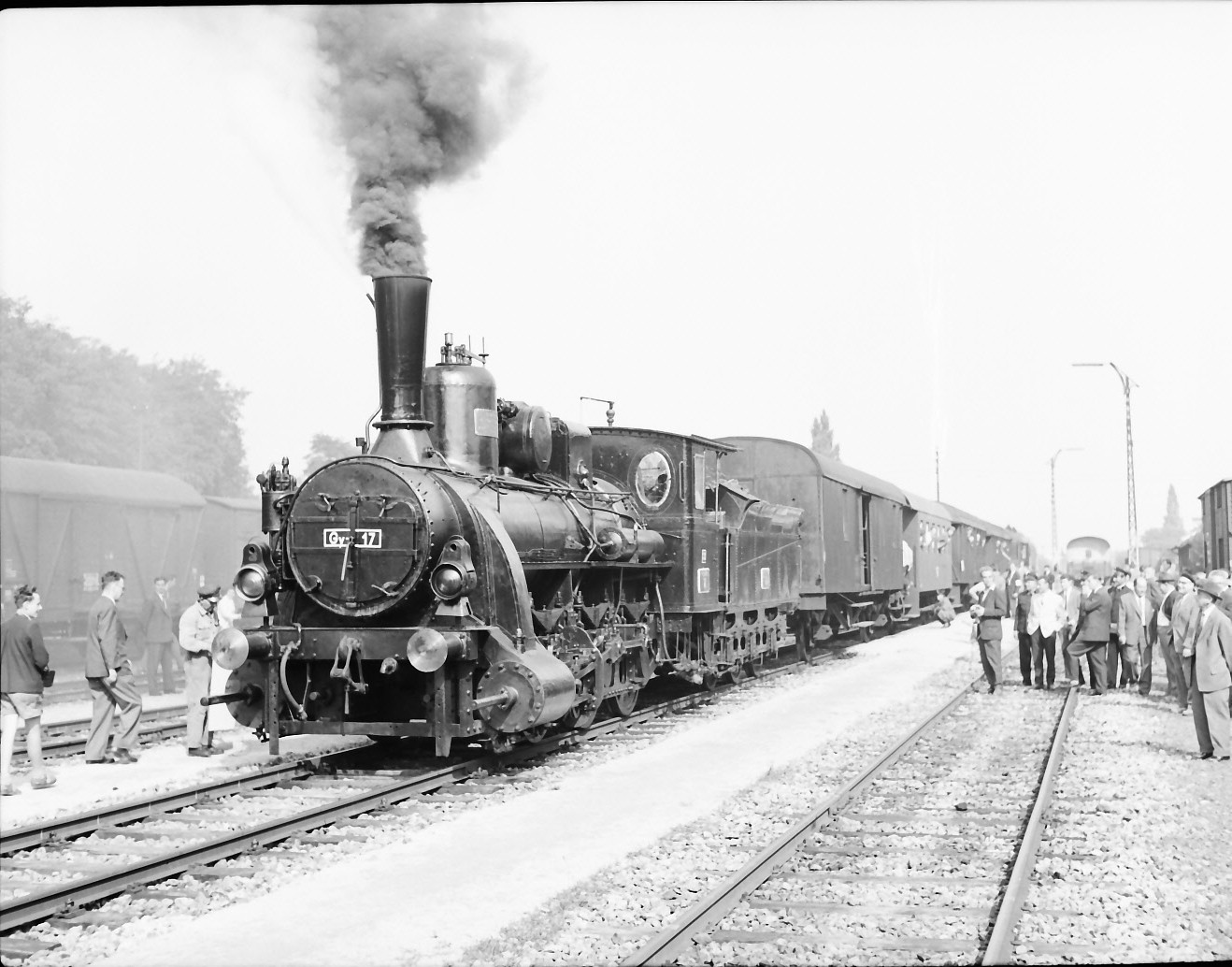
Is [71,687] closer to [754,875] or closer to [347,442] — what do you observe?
[754,875]

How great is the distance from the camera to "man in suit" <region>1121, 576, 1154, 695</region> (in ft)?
48.4

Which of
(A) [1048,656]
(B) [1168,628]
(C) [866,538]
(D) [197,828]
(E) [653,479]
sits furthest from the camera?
(C) [866,538]

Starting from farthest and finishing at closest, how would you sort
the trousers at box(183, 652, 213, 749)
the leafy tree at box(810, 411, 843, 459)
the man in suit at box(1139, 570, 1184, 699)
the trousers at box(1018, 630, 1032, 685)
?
the leafy tree at box(810, 411, 843, 459) < the trousers at box(1018, 630, 1032, 685) < the man in suit at box(1139, 570, 1184, 699) < the trousers at box(183, 652, 213, 749)

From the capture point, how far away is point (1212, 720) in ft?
33.4

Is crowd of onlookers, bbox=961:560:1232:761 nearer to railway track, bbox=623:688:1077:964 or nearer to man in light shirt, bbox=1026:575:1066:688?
man in light shirt, bbox=1026:575:1066:688

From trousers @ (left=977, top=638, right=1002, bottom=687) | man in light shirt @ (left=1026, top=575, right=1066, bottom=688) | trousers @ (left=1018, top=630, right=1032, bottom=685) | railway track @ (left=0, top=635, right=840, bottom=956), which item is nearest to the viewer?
railway track @ (left=0, top=635, right=840, bottom=956)

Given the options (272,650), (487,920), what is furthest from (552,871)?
(272,650)

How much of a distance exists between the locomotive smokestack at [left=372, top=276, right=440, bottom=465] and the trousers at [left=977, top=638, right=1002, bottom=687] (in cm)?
838

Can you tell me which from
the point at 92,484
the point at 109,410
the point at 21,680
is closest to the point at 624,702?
the point at 21,680

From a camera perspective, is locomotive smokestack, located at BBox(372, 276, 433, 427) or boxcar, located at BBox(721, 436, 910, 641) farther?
boxcar, located at BBox(721, 436, 910, 641)

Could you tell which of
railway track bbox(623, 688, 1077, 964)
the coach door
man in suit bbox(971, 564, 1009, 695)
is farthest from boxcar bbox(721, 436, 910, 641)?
railway track bbox(623, 688, 1077, 964)

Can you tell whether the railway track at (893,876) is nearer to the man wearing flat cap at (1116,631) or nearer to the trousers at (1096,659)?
the trousers at (1096,659)

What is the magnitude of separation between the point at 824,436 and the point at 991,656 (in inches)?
2641

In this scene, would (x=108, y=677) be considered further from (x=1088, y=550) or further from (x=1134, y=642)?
(x=1088, y=550)
